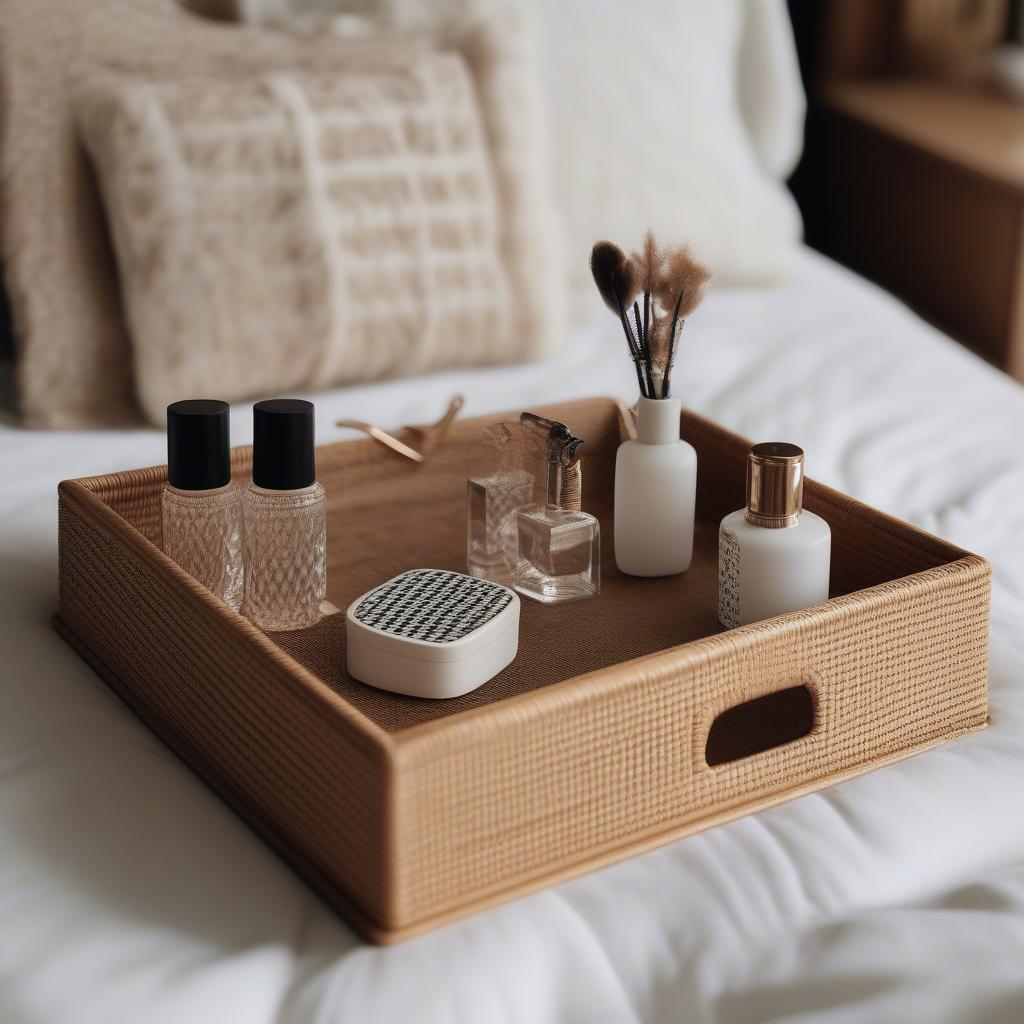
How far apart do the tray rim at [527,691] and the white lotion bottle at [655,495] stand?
99 mm

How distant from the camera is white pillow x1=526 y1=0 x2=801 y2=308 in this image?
1.70 m

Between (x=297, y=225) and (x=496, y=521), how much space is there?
0.52 meters

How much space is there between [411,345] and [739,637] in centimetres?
78

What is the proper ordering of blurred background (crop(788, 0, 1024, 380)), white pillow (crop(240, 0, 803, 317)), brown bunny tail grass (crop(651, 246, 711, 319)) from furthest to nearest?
blurred background (crop(788, 0, 1024, 380))
white pillow (crop(240, 0, 803, 317))
brown bunny tail grass (crop(651, 246, 711, 319))

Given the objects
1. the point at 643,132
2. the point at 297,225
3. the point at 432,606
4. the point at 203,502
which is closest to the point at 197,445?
the point at 203,502

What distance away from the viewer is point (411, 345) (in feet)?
4.88

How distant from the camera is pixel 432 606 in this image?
2.88 feet

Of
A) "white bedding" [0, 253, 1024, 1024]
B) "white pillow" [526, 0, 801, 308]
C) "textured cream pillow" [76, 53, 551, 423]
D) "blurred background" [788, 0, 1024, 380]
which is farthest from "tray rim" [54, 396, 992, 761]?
"blurred background" [788, 0, 1024, 380]

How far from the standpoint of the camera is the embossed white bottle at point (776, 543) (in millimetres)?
893

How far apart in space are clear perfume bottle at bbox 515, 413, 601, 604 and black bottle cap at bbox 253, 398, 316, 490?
17 cm

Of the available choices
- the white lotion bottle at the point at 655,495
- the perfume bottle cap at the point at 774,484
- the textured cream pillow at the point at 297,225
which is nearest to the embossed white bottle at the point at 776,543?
the perfume bottle cap at the point at 774,484

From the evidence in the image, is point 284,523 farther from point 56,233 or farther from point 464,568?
point 56,233

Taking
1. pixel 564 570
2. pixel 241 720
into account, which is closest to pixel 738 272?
pixel 564 570

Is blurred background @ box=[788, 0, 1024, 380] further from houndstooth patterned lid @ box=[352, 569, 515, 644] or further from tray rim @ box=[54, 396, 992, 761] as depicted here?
houndstooth patterned lid @ box=[352, 569, 515, 644]
